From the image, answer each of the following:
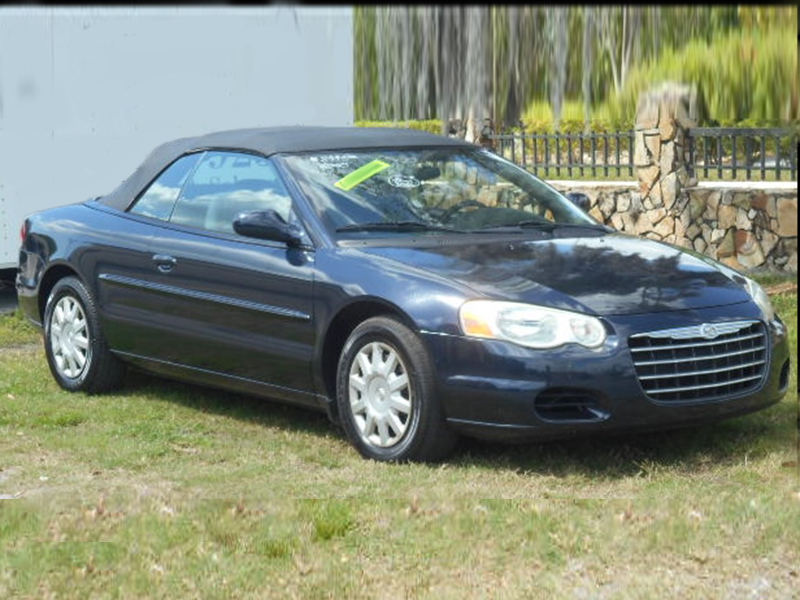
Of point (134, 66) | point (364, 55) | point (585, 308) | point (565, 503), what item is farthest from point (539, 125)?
point (134, 66)

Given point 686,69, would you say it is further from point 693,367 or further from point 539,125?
point 693,367

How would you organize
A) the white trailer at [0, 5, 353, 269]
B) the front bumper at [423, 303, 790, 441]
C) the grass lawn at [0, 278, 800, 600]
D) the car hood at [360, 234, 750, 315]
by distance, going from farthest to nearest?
1. the white trailer at [0, 5, 353, 269]
2. the car hood at [360, 234, 750, 315]
3. the front bumper at [423, 303, 790, 441]
4. the grass lawn at [0, 278, 800, 600]

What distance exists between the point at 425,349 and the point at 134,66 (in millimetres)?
6346

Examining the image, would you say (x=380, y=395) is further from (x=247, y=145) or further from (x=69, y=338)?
(x=69, y=338)

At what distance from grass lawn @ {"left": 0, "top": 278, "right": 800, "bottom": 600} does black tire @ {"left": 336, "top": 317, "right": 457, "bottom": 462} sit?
0.37ft

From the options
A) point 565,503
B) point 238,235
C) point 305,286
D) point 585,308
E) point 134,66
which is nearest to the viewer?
point 565,503

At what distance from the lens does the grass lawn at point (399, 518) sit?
186 inches

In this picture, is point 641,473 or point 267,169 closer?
point 641,473

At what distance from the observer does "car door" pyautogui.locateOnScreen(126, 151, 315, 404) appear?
678 cm

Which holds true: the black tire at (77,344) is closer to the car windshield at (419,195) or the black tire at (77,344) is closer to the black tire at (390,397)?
the car windshield at (419,195)

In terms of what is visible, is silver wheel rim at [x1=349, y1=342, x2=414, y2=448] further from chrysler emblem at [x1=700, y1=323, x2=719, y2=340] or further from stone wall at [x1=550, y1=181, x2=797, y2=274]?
stone wall at [x1=550, y1=181, x2=797, y2=274]

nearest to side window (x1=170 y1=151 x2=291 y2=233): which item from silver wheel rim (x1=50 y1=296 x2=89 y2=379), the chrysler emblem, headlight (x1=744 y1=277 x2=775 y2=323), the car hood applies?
the car hood

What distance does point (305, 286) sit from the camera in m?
6.69

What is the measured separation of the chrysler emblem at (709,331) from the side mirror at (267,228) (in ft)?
6.18
